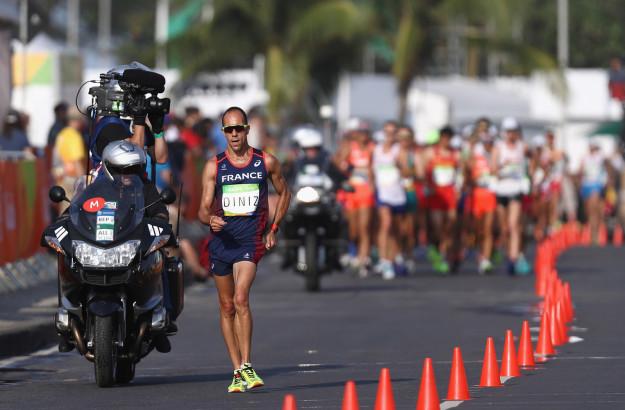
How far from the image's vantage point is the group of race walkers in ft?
80.4

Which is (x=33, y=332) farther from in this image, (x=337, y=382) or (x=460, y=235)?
(x=460, y=235)

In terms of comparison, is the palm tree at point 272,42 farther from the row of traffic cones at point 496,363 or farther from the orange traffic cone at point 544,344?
the orange traffic cone at point 544,344

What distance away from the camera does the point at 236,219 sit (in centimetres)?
1227

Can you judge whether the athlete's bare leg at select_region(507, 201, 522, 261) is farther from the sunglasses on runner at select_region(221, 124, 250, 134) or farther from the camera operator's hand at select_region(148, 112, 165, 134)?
the sunglasses on runner at select_region(221, 124, 250, 134)

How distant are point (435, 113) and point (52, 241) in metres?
45.8

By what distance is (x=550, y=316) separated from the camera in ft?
48.3

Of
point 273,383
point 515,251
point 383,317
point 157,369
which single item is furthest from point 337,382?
point 515,251

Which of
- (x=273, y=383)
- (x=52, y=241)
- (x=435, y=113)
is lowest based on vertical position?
(x=273, y=383)

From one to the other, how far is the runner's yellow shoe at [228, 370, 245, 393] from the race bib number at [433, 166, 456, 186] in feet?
48.3

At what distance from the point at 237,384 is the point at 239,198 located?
1.22m

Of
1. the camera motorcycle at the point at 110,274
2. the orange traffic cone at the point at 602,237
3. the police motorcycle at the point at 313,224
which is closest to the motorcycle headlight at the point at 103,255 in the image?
the camera motorcycle at the point at 110,274

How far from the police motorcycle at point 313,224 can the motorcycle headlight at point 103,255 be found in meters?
9.56

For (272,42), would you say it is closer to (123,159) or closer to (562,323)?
(562,323)

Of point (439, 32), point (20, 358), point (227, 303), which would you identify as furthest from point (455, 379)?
point (439, 32)
